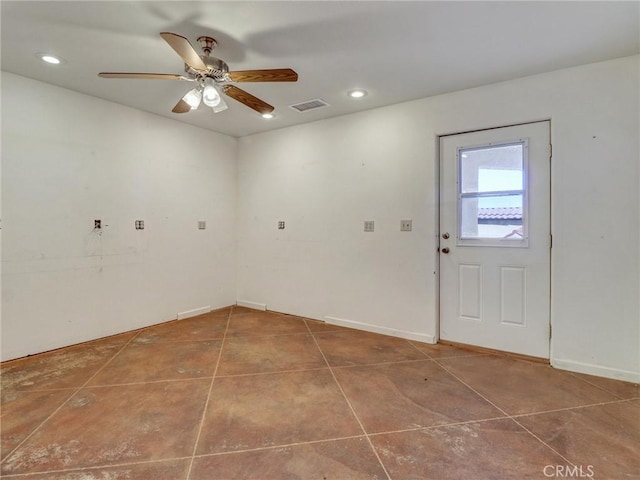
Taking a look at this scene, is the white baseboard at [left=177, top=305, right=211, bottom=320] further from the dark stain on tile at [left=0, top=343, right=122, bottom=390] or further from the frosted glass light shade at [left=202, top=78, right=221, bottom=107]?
the frosted glass light shade at [left=202, top=78, right=221, bottom=107]

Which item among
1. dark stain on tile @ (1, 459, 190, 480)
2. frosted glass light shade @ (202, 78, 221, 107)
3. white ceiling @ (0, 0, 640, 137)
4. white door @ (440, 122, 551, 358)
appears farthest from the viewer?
white door @ (440, 122, 551, 358)

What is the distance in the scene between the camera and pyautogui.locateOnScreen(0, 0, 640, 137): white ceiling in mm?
1978

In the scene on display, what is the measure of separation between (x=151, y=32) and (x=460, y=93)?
2736mm

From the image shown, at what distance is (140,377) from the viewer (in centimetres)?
254

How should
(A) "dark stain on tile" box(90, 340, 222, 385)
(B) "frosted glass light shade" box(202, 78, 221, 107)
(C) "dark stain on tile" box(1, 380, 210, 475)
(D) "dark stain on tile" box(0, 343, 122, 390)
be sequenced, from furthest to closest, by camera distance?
(A) "dark stain on tile" box(90, 340, 222, 385) → (D) "dark stain on tile" box(0, 343, 122, 390) → (B) "frosted glass light shade" box(202, 78, 221, 107) → (C) "dark stain on tile" box(1, 380, 210, 475)

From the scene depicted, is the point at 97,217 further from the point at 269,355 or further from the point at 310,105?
the point at 310,105

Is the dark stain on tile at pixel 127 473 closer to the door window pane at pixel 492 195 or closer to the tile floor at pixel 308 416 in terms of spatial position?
the tile floor at pixel 308 416

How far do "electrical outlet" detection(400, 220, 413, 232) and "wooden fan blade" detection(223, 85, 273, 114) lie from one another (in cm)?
179

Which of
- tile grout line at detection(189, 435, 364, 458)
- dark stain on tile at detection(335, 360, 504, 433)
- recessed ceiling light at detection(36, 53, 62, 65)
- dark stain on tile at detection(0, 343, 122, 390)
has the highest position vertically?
recessed ceiling light at detection(36, 53, 62, 65)

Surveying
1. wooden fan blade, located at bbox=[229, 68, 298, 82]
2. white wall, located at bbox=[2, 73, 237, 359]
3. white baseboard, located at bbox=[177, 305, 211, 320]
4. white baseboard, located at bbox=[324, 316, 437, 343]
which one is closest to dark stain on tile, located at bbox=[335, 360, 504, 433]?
white baseboard, located at bbox=[324, 316, 437, 343]

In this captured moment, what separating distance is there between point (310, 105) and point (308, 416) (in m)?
3.03

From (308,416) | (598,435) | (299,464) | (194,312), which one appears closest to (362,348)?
(308,416)

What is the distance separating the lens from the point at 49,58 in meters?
2.55

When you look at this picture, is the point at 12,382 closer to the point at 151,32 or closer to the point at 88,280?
the point at 88,280
